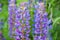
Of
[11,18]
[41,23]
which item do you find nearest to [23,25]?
[41,23]

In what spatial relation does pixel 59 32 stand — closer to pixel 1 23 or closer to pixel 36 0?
pixel 36 0

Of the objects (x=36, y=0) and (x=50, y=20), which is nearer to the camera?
(x=50, y=20)

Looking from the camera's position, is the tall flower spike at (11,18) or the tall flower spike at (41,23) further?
the tall flower spike at (11,18)

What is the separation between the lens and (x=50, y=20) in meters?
2.29

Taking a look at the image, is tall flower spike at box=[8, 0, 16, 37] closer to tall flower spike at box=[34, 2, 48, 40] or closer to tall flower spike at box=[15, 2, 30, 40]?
tall flower spike at box=[15, 2, 30, 40]

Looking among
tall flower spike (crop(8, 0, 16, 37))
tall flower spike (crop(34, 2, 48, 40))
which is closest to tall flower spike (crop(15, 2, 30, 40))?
tall flower spike (crop(34, 2, 48, 40))

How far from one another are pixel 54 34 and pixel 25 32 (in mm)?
259

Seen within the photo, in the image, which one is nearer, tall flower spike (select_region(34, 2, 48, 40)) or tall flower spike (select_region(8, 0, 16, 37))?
tall flower spike (select_region(34, 2, 48, 40))

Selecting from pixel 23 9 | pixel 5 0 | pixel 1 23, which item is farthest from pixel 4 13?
pixel 23 9

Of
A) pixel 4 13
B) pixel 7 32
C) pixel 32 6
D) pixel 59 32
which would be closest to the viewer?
pixel 59 32

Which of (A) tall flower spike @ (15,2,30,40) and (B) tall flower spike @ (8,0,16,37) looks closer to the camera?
(A) tall flower spike @ (15,2,30,40)

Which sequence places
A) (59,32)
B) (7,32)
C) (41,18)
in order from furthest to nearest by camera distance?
(7,32) < (59,32) < (41,18)

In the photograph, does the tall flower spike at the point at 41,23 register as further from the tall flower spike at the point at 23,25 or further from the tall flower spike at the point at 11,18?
the tall flower spike at the point at 11,18

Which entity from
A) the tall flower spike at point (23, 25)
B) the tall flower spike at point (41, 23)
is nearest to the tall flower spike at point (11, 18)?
the tall flower spike at point (23, 25)
